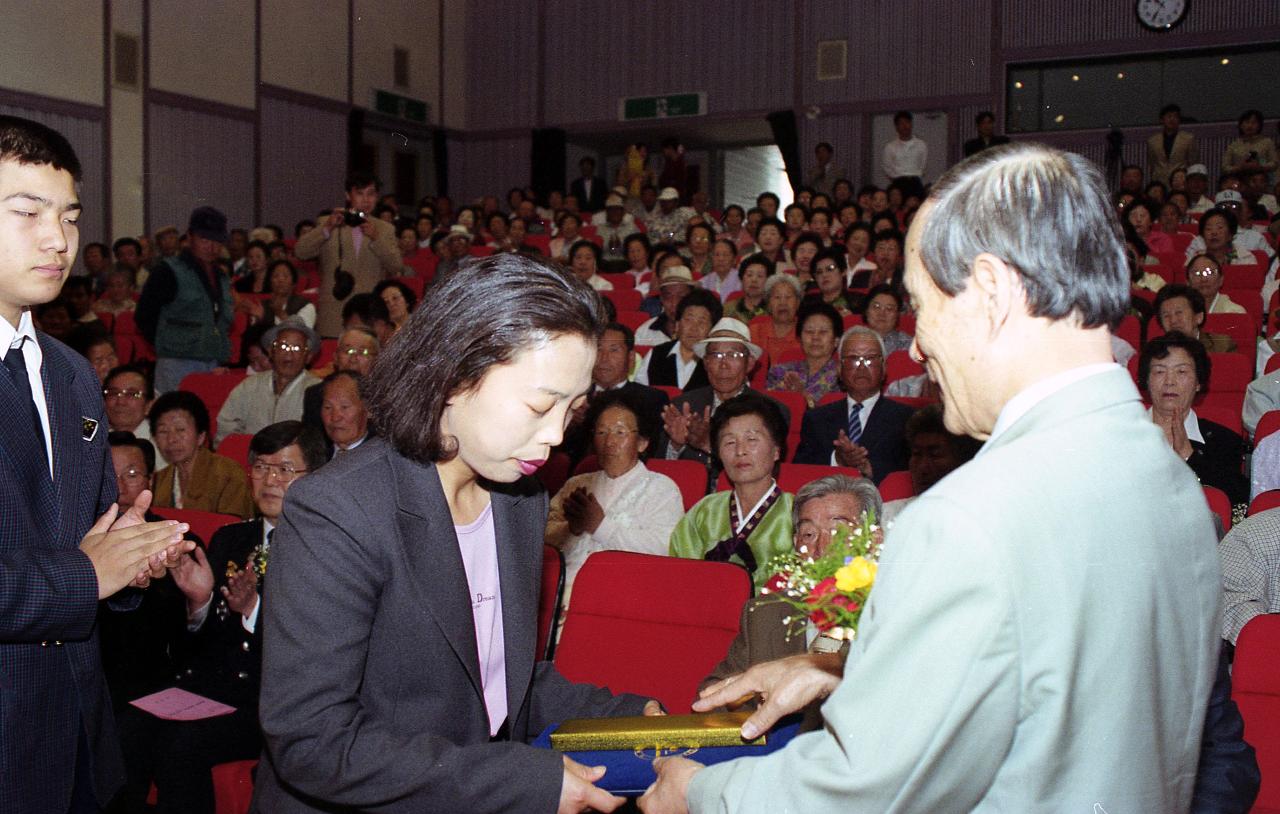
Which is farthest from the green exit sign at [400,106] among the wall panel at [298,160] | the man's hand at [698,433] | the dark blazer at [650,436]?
the man's hand at [698,433]

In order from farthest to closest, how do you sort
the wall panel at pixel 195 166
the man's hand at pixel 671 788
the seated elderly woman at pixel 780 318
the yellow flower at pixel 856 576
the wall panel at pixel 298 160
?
the wall panel at pixel 298 160 < the wall panel at pixel 195 166 < the seated elderly woman at pixel 780 318 < the yellow flower at pixel 856 576 < the man's hand at pixel 671 788

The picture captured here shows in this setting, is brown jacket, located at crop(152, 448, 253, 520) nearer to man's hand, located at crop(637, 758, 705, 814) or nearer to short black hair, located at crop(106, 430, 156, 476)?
short black hair, located at crop(106, 430, 156, 476)

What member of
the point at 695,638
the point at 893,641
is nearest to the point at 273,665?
the point at 893,641

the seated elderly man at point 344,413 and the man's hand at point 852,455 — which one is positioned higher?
the seated elderly man at point 344,413

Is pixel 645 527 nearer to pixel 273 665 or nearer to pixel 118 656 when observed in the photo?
pixel 118 656

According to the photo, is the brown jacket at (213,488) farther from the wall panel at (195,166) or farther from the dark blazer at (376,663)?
the wall panel at (195,166)

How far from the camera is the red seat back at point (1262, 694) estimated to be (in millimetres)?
2357

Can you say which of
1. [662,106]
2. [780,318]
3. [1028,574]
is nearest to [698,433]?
[780,318]

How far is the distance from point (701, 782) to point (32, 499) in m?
1.21

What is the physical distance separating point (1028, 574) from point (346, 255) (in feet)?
23.4

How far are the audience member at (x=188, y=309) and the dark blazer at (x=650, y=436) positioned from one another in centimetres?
299

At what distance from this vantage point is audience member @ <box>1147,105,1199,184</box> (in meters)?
12.6

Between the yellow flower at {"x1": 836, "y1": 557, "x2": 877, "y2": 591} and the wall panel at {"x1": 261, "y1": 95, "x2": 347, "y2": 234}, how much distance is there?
45.0ft

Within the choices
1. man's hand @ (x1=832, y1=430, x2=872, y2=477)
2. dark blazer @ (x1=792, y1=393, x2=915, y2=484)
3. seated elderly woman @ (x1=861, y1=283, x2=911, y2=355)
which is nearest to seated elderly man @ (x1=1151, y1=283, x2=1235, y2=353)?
seated elderly woman @ (x1=861, y1=283, x2=911, y2=355)
